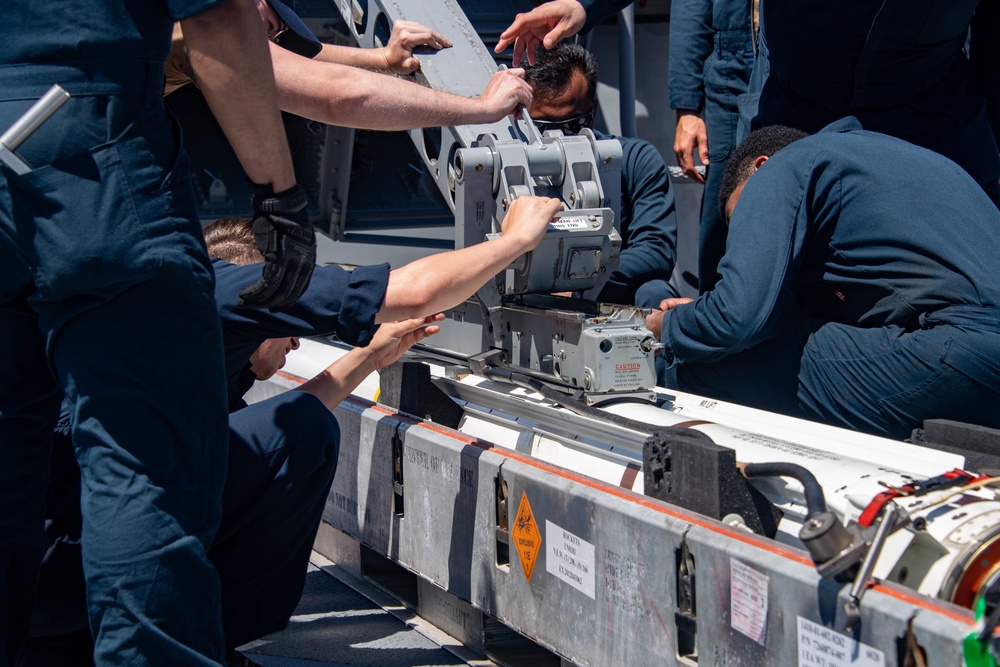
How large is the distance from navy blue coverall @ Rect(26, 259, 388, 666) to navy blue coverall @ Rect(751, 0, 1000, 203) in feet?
6.52

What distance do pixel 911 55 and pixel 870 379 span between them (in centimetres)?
132

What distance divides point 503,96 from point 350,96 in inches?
20.5

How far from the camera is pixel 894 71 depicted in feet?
11.8

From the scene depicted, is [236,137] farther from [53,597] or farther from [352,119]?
[53,597]

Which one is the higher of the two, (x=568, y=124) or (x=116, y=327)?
(x=568, y=124)

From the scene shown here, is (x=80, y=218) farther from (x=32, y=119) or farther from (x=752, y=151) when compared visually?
(x=752, y=151)

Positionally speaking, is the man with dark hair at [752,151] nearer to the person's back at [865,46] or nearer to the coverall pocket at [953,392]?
the person's back at [865,46]

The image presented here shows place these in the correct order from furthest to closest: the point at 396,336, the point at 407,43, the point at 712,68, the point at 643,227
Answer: the point at 712,68, the point at 643,227, the point at 407,43, the point at 396,336

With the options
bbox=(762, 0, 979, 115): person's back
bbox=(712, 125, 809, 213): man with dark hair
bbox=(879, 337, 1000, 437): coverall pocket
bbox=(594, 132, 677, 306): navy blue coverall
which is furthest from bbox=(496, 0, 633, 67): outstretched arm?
bbox=(879, 337, 1000, 437): coverall pocket

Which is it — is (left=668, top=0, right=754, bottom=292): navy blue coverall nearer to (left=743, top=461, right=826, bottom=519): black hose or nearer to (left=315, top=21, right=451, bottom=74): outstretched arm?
(left=315, top=21, right=451, bottom=74): outstretched arm

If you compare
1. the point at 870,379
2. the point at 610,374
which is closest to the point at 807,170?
the point at 870,379

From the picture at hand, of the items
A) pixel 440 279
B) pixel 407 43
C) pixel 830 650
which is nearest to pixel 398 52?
pixel 407 43

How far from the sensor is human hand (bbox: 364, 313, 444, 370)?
282cm

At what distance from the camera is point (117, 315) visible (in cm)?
190
